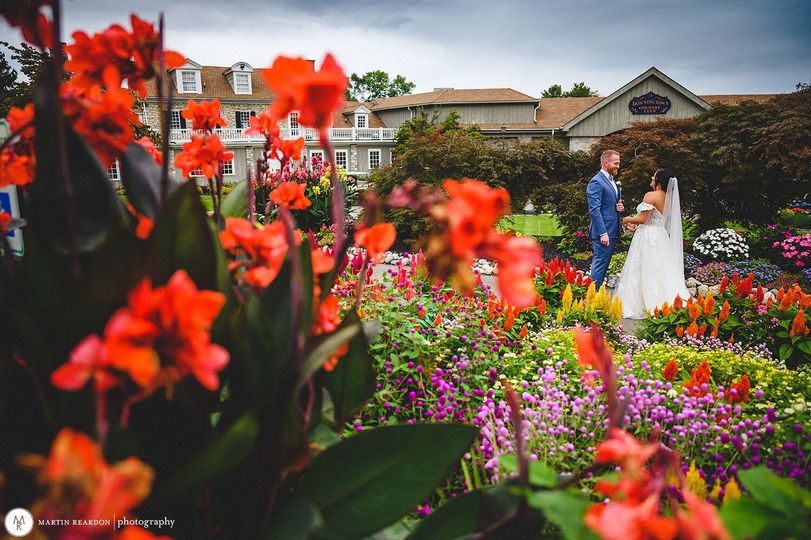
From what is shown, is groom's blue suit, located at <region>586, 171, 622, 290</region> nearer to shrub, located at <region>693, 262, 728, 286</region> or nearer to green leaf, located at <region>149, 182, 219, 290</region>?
shrub, located at <region>693, 262, 728, 286</region>

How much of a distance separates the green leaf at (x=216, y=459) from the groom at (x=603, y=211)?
6.01m

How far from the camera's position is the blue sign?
22531 millimetres

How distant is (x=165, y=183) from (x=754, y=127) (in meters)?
11.6

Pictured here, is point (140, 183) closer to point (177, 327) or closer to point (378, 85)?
point (177, 327)

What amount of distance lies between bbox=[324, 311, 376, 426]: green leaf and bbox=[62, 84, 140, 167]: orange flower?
0.59m

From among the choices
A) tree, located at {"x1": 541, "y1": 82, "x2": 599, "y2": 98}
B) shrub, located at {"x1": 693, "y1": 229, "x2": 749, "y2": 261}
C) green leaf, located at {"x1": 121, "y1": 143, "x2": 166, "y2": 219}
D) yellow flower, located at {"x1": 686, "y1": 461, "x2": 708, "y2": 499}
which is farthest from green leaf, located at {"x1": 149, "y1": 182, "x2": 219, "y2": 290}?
tree, located at {"x1": 541, "y1": 82, "x2": 599, "y2": 98}

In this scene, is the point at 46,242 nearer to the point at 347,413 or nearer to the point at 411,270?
the point at 347,413

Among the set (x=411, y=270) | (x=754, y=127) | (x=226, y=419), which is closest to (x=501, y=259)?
(x=226, y=419)

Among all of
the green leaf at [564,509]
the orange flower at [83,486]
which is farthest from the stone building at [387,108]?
the orange flower at [83,486]

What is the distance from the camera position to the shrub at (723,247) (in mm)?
8625

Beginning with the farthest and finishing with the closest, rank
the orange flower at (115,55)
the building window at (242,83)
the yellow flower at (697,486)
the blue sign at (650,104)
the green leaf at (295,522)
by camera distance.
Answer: the building window at (242,83) → the blue sign at (650,104) → the yellow flower at (697,486) → the orange flower at (115,55) → the green leaf at (295,522)

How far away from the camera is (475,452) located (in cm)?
179

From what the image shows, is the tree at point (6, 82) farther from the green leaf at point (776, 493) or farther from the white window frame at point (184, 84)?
the green leaf at point (776, 493)

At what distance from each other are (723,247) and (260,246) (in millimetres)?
9983
